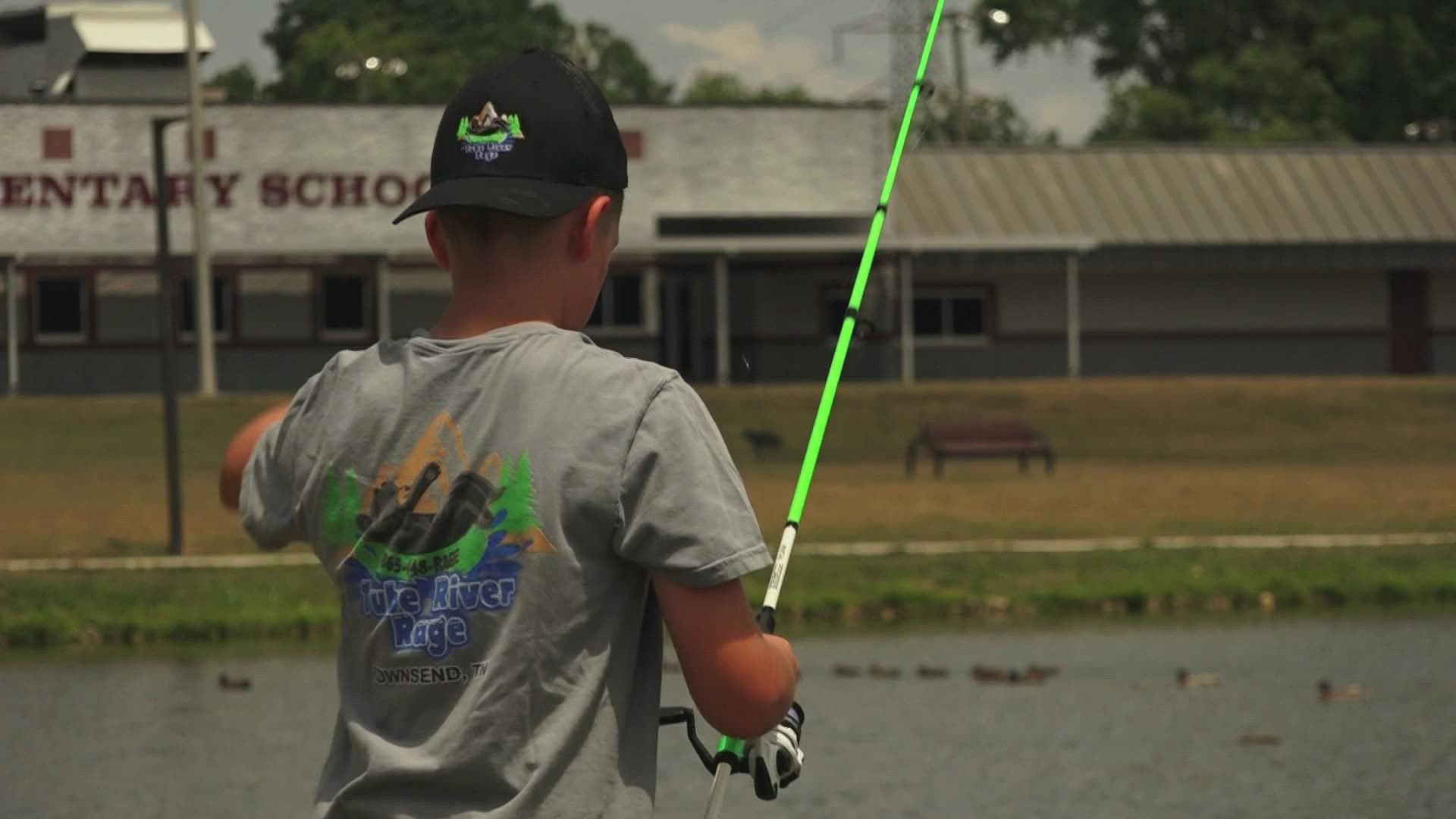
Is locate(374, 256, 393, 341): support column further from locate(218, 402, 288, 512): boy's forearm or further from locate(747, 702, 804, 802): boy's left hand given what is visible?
locate(747, 702, 804, 802): boy's left hand

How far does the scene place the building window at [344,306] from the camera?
157 feet

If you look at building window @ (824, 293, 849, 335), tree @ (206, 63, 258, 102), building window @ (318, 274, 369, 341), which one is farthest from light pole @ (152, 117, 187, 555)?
tree @ (206, 63, 258, 102)

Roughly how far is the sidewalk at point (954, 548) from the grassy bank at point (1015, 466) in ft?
3.08

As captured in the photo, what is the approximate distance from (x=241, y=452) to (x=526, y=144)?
549mm

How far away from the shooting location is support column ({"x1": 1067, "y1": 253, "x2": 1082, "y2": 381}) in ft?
156

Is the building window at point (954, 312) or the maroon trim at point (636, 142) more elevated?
the maroon trim at point (636, 142)

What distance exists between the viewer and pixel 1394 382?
4294cm

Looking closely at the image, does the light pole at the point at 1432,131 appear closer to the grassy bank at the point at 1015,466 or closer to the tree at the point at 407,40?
the grassy bank at the point at 1015,466

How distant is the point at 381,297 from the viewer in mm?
44750

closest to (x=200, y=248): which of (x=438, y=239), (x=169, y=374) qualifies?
(x=169, y=374)

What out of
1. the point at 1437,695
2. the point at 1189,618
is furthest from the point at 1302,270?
the point at 1437,695

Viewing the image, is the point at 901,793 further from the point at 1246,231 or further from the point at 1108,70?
the point at 1108,70

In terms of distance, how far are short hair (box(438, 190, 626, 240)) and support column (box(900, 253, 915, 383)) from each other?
43.2m

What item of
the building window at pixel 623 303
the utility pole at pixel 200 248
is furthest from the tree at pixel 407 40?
the utility pole at pixel 200 248
